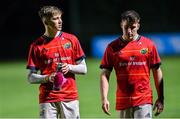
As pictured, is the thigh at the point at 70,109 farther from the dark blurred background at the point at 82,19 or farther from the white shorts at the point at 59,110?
the dark blurred background at the point at 82,19

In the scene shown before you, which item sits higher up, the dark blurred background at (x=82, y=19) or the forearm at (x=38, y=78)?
the dark blurred background at (x=82, y=19)

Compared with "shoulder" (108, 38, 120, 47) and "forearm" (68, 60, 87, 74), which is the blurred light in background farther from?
"shoulder" (108, 38, 120, 47)

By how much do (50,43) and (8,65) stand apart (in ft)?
63.8

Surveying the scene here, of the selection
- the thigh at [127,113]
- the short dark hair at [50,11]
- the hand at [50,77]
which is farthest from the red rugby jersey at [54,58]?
the thigh at [127,113]

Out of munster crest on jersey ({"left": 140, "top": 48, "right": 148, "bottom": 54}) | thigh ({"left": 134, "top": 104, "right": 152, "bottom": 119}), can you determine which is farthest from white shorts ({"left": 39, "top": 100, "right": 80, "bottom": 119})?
munster crest on jersey ({"left": 140, "top": 48, "right": 148, "bottom": 54})

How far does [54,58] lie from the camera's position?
28.2 ft

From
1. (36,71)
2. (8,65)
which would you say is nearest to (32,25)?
(8,65)

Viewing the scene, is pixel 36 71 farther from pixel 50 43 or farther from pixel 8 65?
pixel 8 65

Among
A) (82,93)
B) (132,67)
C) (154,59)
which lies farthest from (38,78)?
(82,93)

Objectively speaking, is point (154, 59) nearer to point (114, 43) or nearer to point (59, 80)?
point (114, 43)

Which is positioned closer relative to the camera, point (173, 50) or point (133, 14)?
point (133, 14)

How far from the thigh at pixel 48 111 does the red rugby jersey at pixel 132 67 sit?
797mm

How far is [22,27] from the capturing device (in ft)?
118

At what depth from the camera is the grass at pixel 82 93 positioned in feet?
46.9
